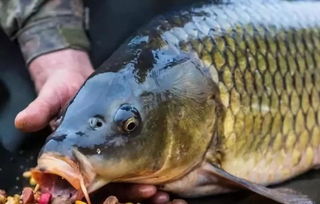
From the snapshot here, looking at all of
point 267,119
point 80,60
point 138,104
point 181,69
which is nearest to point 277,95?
point 267,119

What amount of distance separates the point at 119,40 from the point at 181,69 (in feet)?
2.41

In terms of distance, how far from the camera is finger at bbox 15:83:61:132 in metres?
2.04

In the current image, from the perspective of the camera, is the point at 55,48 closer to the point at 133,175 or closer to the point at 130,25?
the point at 130,25

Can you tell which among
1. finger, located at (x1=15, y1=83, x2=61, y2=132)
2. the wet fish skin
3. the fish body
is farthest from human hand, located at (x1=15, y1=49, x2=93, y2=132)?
the wet fish skin

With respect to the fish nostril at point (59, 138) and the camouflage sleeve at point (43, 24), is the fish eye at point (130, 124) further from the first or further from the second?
the camouflage sleeve at point (43, 24)

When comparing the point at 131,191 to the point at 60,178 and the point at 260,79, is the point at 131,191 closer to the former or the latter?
the point at 60,178

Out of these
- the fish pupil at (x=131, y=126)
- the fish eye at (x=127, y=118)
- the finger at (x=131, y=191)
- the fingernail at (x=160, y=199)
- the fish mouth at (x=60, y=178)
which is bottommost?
the fingernail at (x=160, y=199)

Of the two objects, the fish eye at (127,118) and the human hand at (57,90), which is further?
the human hand at (57,90)

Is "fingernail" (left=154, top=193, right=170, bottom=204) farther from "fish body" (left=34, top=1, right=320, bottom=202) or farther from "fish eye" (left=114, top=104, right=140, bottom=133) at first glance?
"fish eye" (left=114, top=104, right=140, bottom=133)

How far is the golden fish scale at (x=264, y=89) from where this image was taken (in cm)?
201

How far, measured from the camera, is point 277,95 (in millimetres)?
2080

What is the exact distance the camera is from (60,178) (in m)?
1.75

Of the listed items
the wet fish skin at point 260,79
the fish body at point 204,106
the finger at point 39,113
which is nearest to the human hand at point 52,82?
the finger at point 39,113

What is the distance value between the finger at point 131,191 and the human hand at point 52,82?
27 cm
